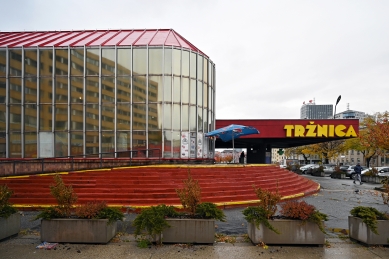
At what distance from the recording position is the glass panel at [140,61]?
72.6 ft

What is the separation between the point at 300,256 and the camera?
6512 millimetres

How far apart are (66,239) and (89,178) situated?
23.0 feet

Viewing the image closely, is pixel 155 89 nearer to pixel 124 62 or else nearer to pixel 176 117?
pixel 176 117

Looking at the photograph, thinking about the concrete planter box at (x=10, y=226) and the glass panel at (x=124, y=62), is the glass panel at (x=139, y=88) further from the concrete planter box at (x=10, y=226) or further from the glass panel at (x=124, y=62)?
the concrete planter box at (x=10, y=226)

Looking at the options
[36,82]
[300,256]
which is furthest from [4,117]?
[300,256]

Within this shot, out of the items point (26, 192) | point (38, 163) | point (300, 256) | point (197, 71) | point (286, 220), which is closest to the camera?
point (300, 256)

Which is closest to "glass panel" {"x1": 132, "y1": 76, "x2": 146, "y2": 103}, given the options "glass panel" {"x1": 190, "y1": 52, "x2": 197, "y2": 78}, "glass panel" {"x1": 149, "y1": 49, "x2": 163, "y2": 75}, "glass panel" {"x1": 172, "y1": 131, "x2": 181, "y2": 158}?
"glass panel" {"x1": 149, "y1": 49, "x2": 163, "y2": 75}

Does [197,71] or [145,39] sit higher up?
[145,39]

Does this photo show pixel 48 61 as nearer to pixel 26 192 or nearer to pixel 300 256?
pixel 26 192

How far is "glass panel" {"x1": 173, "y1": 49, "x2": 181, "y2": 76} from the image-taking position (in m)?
22.6

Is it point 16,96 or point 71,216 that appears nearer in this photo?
point 71,216

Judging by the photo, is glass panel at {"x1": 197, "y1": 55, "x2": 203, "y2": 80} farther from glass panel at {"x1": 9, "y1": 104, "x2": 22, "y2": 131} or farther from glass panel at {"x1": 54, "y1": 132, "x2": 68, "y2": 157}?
glass panel at {"x1": 9, "y1": 104, "x2": 22, "y2": 131}

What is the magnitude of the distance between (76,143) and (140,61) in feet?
28.0

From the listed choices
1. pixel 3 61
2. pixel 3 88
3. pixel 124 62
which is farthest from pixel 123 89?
pixel 3 61
